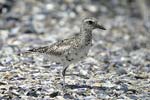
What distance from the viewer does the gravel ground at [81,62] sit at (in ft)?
34.7

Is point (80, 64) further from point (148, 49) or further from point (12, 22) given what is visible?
point (12, 22)

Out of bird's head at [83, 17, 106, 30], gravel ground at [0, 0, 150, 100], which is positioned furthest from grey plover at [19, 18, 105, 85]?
gravel ground at [0, 0, 150, 100]

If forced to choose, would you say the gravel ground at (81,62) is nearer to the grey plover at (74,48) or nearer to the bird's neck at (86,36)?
the grey plover at (74,48)

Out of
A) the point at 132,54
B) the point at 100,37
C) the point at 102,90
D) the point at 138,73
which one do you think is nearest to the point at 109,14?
the point at 100,37

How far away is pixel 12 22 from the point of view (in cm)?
1702

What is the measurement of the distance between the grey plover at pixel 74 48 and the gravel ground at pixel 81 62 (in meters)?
0.60

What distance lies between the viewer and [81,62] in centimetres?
1310

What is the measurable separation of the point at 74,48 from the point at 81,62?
2.93 metres

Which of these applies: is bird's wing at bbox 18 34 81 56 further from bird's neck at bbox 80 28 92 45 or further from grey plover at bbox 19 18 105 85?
bird's neck at bbox 80 28 92 45

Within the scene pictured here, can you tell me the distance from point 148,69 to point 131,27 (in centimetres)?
575

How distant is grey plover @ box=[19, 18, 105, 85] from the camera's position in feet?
33.4

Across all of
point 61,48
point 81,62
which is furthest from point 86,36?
point 81,62

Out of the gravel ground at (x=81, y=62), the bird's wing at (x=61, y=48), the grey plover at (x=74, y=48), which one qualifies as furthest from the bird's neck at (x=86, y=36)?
the gravel ground at (x=81, y=62)

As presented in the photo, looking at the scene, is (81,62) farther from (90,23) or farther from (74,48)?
(74,48)
